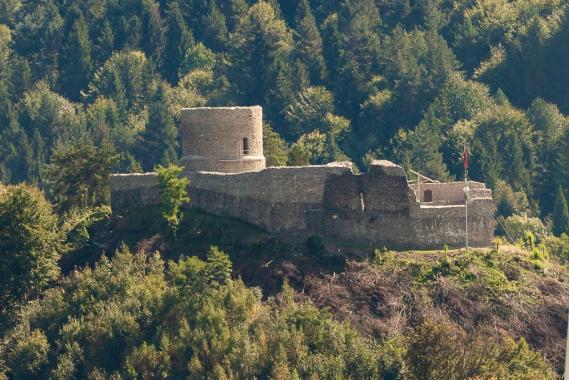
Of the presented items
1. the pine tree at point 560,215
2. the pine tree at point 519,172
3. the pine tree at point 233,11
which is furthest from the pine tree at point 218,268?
the pine tree at point 233,11

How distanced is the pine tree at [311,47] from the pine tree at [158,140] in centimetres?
1040

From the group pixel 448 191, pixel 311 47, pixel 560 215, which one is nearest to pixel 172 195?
pixel 448 191

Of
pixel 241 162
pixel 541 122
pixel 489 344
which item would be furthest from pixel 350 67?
pixel 489 344

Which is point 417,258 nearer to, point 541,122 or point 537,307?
point 537,307

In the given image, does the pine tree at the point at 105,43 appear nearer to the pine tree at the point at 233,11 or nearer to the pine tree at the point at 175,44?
the pine tree at the point at 175,44

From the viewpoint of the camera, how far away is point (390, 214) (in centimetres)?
8494

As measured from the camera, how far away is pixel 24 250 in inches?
3509

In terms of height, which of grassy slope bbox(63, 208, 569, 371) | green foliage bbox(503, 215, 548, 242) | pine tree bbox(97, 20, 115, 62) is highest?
pine tree bbox(97, 20, 115, 62)

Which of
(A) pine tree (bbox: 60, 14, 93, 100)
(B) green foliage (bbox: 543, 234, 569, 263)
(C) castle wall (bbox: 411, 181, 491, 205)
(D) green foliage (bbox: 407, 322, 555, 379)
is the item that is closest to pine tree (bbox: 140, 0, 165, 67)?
(A) pine tree (bbox: 60, 14, 93, 100)

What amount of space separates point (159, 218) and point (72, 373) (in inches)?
331

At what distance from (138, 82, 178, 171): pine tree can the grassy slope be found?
195 ft

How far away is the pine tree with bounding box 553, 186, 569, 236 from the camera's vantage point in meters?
129

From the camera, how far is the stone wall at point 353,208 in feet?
278

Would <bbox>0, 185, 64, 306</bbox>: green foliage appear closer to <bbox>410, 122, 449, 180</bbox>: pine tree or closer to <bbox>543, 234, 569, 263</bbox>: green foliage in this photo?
<bbox>543, 234, 569, 263</bbox>: green foliage
